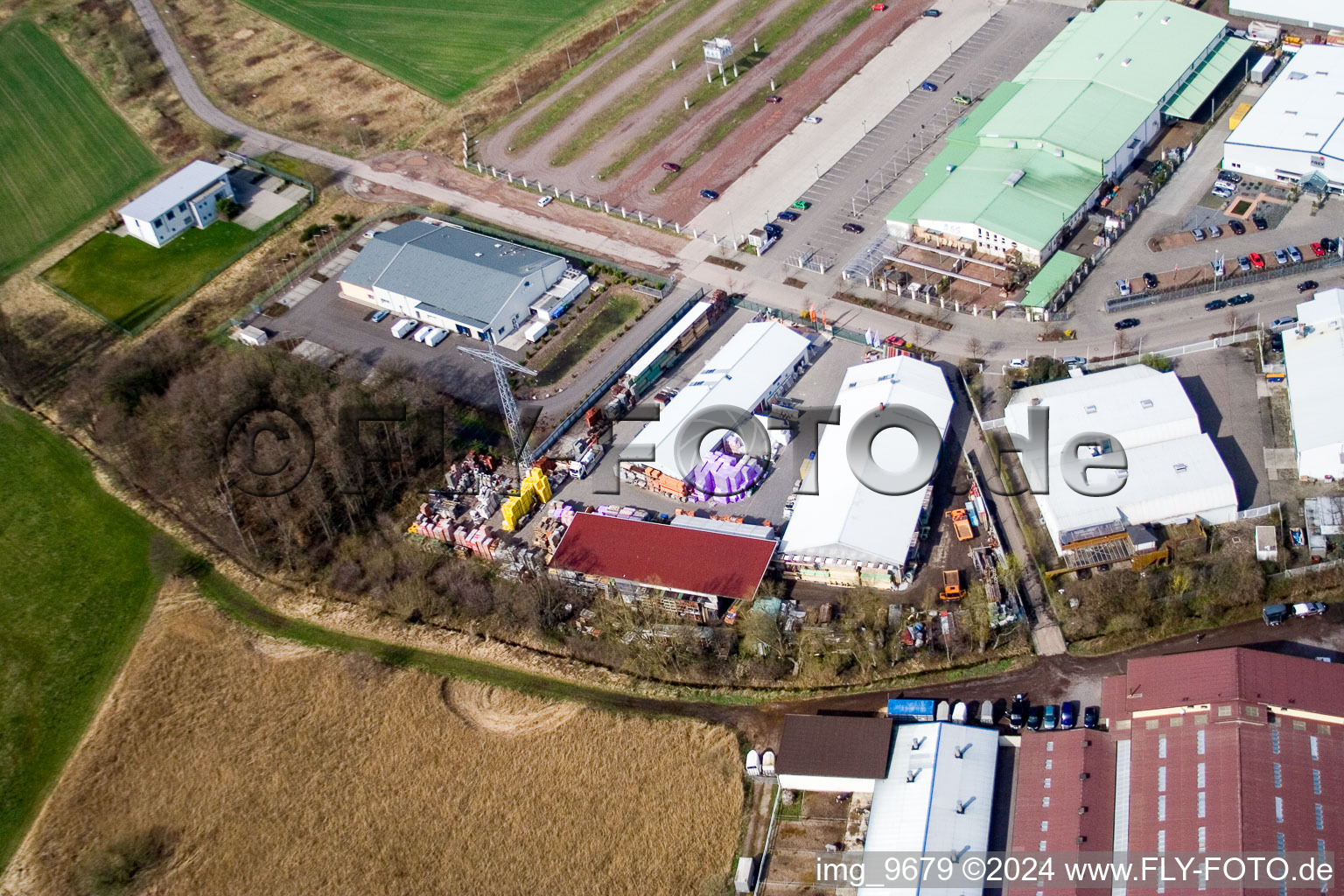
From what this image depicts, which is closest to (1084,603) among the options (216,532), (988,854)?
(988,854)

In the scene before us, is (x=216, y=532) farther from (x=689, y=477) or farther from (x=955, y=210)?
(x=955, y=210)

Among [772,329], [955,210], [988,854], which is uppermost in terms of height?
[955,210]

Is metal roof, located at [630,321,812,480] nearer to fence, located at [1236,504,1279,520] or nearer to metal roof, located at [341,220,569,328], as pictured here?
metal roof, located at [341,220,569,328]

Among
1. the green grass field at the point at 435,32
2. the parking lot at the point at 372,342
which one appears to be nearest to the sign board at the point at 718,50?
the green grass field at the point at 435,32

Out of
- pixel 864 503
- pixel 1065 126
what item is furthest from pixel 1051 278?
pixel 864 503

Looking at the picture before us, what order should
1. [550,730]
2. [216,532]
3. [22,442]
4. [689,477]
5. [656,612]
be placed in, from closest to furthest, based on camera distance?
[550,730]
[656,612]
[689,477]
[216,532]
[22,442]

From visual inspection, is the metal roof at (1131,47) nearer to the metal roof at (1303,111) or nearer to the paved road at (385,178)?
the metal roof at (1303,111)
